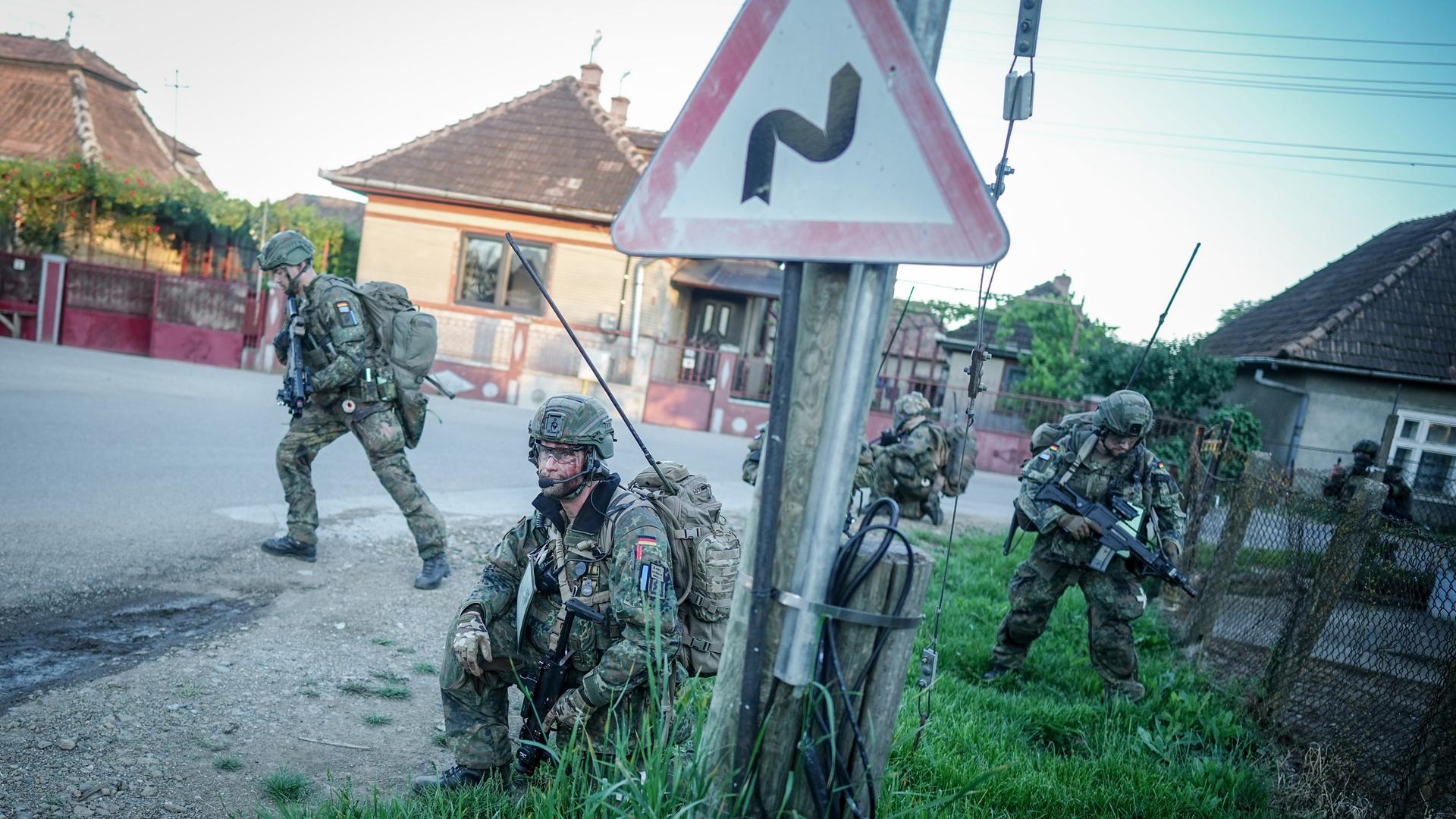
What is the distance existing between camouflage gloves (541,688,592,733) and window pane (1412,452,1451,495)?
18.0m

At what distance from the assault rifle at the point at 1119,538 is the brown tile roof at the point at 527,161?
48.4 feet

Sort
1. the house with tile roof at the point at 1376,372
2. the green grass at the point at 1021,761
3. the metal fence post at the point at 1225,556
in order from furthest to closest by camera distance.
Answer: the house with tile roof at the point at 1376,372, the metal fence post at the point at 1225,556, the green grass at the point at 1021,761

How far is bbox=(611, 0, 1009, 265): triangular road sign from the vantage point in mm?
1533

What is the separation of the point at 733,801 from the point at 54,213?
2249cm

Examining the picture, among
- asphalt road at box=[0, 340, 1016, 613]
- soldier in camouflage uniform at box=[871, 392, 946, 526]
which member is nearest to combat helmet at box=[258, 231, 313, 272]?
asphalt road at box=[0, 340, 1016, 613]

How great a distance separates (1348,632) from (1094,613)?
1184 millimetres

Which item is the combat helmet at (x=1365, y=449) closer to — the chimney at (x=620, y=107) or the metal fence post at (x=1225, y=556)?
the metal fence post at (x=1225, y=556)

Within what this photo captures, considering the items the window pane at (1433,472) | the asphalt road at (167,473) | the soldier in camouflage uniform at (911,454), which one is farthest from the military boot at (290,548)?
the window pane at (1433,472)

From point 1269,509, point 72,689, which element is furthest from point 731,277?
point 72,689

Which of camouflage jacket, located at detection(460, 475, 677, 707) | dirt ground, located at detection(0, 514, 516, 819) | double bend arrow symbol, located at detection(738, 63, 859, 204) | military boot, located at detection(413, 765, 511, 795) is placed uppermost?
double bend arrow symbol, located at detection(738, 63, 859, 204)

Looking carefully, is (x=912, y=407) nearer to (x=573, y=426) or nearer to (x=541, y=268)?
(x=573, y=426)

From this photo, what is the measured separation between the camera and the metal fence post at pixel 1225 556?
5680 mm

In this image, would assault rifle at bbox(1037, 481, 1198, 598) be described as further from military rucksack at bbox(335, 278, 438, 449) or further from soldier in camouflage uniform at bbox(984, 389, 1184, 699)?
military rucksack at bbox(335, 278, 438, 449)

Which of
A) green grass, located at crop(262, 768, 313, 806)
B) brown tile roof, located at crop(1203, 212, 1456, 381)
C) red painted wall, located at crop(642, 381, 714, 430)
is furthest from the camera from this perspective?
red painted wall, located at crop(642, 381, 714, 430)
